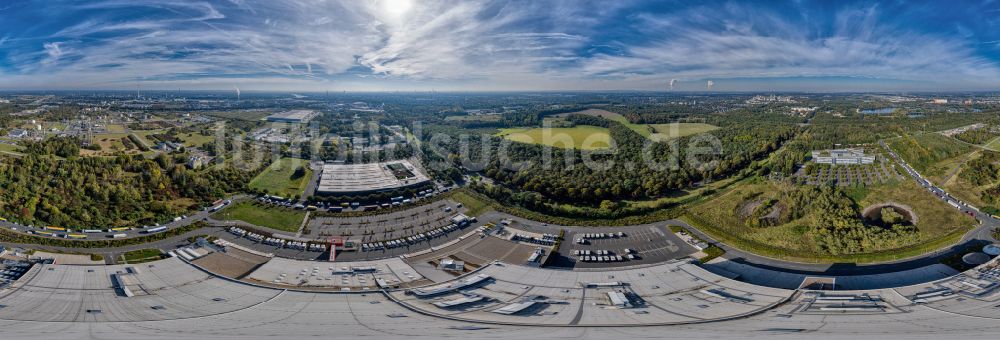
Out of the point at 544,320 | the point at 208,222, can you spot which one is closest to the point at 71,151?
the point at 208,222

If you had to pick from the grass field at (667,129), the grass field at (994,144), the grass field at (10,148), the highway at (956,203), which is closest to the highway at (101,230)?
the grass field at (10,148)

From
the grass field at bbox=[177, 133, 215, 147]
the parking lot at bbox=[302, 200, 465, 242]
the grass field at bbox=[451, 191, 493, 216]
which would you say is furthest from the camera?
the grass field at bbox=[177, 133, 215, 147]

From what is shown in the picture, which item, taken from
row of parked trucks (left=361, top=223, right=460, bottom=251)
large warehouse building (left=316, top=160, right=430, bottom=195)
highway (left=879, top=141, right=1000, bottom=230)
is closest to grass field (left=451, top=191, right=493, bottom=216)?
row of parked trucks (left=361, top=223, right=460, bottom=251)

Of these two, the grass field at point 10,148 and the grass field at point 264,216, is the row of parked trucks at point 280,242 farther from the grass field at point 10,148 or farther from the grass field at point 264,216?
the grass field at point 10,148

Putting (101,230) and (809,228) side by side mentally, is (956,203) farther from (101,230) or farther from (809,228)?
(101,230)

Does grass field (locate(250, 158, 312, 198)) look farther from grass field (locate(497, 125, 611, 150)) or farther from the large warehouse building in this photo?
grass field (locate(497, 125, 611, 150))

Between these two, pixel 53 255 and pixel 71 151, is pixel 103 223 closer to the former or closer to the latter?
pixel 53 255

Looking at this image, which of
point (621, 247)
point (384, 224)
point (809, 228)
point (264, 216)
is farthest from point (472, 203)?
point (809, 228)
